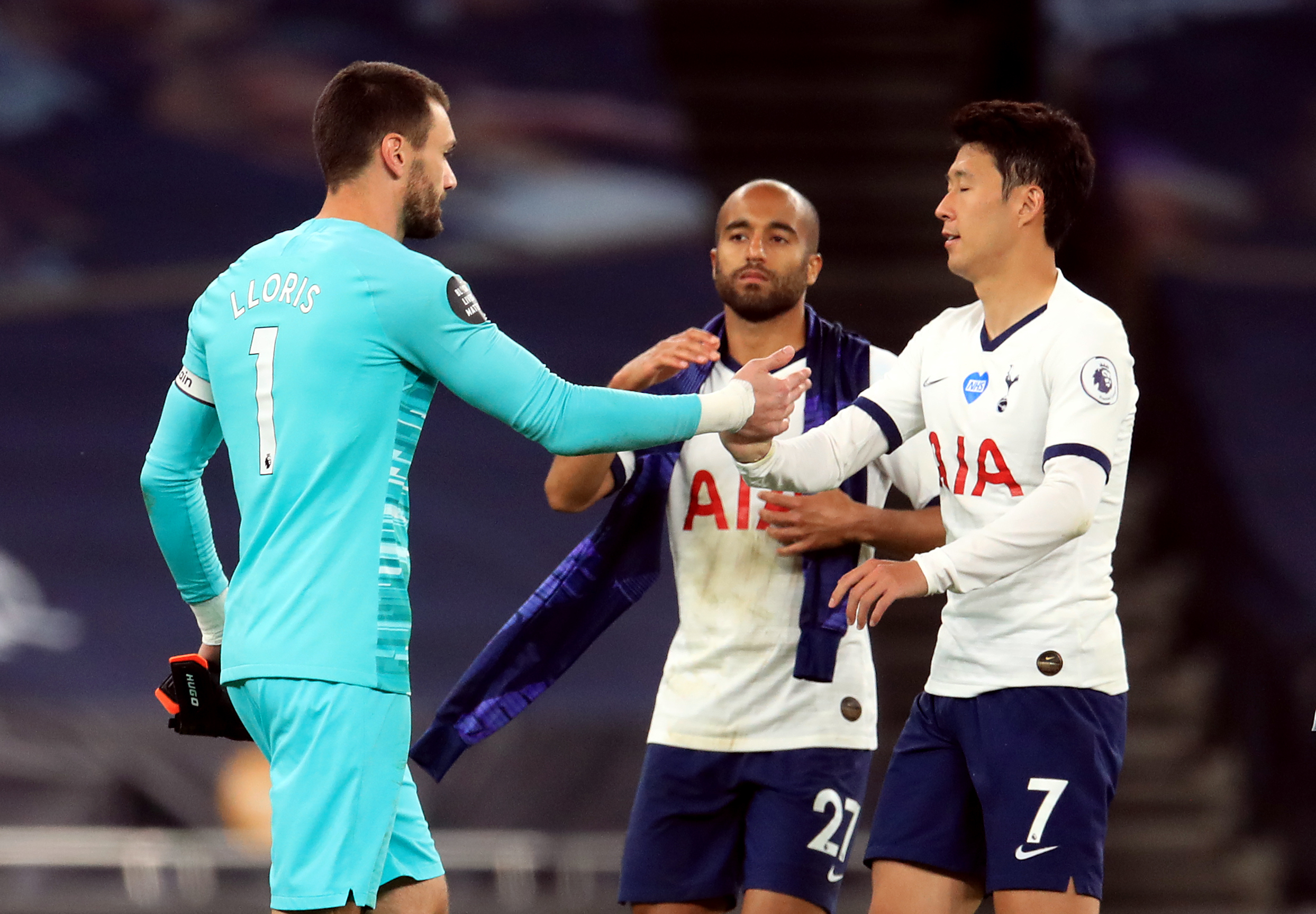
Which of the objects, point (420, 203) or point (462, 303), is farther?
point (420, 203)

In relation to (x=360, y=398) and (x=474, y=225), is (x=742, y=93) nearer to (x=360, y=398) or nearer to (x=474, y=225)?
(x=474, y=225)

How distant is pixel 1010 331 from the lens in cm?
345

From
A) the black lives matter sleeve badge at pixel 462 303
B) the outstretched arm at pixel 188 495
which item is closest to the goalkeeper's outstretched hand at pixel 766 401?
the black lives matter sleeve badge at pixel 462 303

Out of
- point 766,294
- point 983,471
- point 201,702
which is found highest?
point 766,294

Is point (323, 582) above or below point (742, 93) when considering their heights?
below

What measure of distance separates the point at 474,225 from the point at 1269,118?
4.82 meters

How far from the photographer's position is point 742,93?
10320 mm

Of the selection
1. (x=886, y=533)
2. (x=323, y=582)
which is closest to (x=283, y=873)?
(x=323, y=582)

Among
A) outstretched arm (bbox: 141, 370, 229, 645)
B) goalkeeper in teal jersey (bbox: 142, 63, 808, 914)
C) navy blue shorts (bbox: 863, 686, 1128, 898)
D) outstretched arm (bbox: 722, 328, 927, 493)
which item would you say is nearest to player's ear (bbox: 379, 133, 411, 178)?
goalkeeper in teal jersey (bbox: 142, 63, 808, 914)

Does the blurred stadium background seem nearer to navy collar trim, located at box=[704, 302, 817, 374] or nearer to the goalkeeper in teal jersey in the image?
navy collar trim, located at box=[704, 302, 817, 374]

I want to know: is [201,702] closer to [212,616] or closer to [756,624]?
[212,616]

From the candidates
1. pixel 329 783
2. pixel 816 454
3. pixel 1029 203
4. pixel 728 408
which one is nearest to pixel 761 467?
pixel 816 454

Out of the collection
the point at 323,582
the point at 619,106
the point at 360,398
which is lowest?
the point at 323,582

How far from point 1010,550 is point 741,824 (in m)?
1.19
